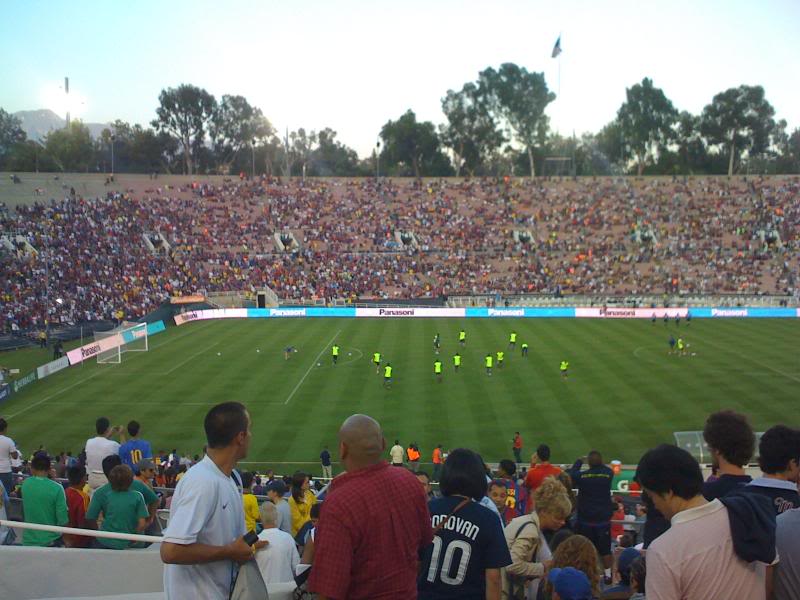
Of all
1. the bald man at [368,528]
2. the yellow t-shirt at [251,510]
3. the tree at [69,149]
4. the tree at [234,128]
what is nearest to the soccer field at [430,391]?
the yellow t-shirt at [251,510]

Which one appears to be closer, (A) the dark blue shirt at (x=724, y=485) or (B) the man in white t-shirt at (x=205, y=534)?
(B) the man in white t-shirt at (x=205, y=534)

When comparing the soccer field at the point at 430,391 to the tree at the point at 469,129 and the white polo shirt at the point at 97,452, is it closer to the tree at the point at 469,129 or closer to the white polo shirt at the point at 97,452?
the white polo shirt at the point at 97,452

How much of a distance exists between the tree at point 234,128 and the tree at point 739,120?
72.5 metres

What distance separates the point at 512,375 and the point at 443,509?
32.0m

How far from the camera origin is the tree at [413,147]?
113 m

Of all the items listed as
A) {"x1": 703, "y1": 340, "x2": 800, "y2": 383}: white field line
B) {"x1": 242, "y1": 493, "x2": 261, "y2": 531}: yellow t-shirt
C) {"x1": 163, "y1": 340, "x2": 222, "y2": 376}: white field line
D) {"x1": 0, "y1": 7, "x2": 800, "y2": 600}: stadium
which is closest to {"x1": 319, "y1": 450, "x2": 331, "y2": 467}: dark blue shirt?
{"x1": 0, "y1": 7, "x2": 800, "y2": 600}: stadium

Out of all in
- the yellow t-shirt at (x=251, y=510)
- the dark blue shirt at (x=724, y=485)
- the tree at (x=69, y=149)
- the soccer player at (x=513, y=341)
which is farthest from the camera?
the tree at (x=69, y=149)

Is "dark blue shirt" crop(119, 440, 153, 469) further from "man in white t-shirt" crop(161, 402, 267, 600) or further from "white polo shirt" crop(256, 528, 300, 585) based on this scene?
"man in white t-shirt" crop(161, 402, 267, 600)

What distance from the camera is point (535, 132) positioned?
116m

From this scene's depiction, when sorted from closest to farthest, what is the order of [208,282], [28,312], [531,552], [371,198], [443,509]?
[443,509]
[531,552]
[28,312]
[208,282]
[371,198]

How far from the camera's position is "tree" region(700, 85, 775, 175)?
10719 centimetres

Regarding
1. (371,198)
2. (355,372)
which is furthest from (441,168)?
(355,372)

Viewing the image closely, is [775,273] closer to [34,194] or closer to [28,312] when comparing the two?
[28,312]

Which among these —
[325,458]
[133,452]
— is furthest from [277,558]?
[325,458]
